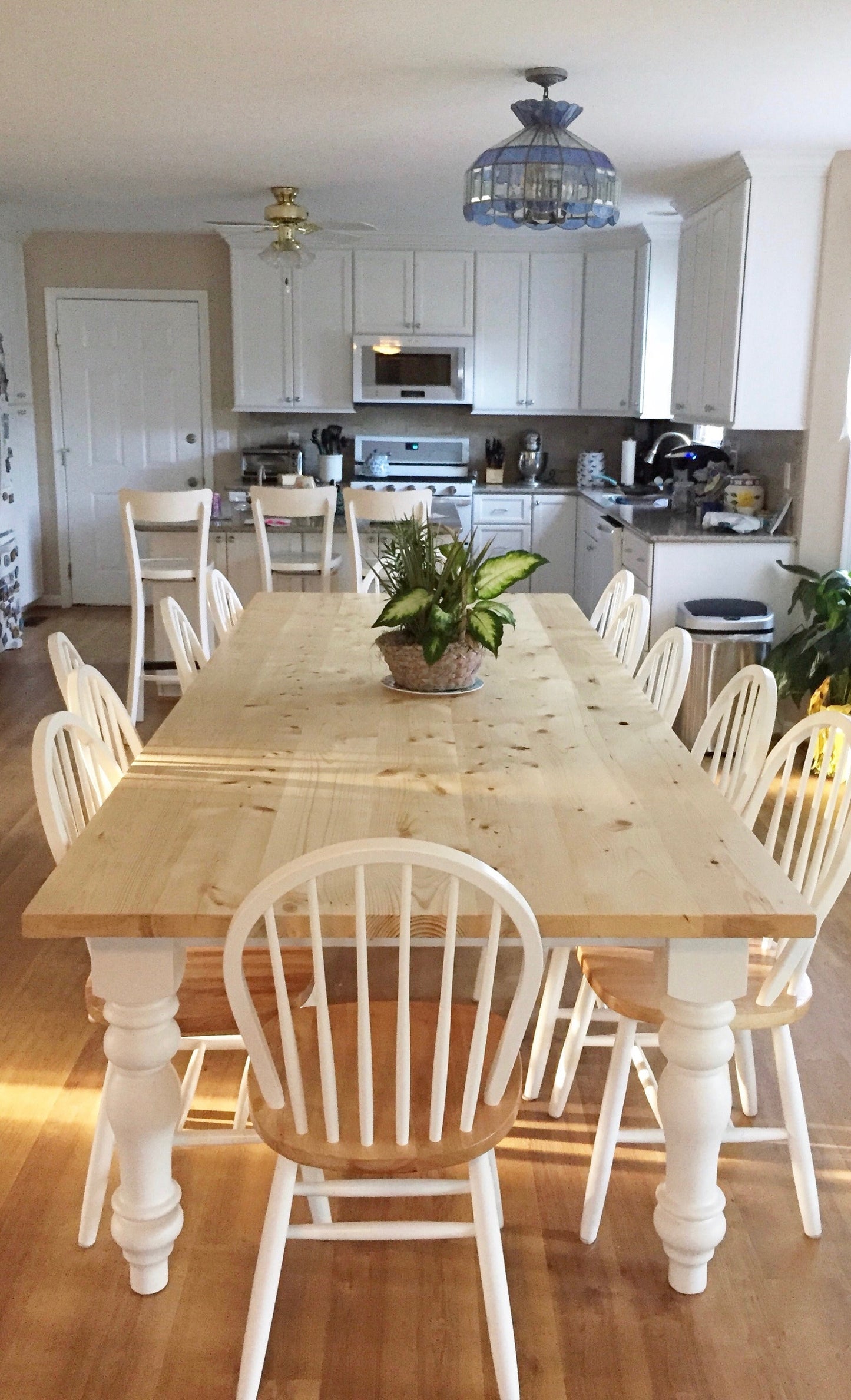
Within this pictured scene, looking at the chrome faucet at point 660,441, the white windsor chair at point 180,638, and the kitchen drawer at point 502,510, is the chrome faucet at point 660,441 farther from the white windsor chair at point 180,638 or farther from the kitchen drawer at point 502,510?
the white windsor chair at point 180,638

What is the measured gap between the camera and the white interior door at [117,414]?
7469 millimetres

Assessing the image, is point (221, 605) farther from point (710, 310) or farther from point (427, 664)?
point (710, 310)

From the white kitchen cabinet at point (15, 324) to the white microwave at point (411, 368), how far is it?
79.0 inches

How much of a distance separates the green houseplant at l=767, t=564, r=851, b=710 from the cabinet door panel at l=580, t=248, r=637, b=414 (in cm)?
279

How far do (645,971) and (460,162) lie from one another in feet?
12.9

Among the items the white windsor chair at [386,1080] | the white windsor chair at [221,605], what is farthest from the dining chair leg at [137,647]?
the white windsor chair at [386,1080]

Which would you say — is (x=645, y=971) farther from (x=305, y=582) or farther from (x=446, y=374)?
(x=446, y=374)

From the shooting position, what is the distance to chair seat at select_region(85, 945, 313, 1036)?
1.92 meters

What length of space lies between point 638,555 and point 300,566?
1.44 meters

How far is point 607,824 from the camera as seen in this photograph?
1867 mm

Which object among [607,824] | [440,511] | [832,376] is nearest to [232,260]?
[440,511]

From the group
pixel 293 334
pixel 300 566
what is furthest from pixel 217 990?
pixel 293 334

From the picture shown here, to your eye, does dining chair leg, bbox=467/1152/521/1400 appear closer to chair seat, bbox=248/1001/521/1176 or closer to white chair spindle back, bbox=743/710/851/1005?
chair seat, bbox=248/1001/521/1176

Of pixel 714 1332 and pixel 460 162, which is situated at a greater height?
pixel 460 162
